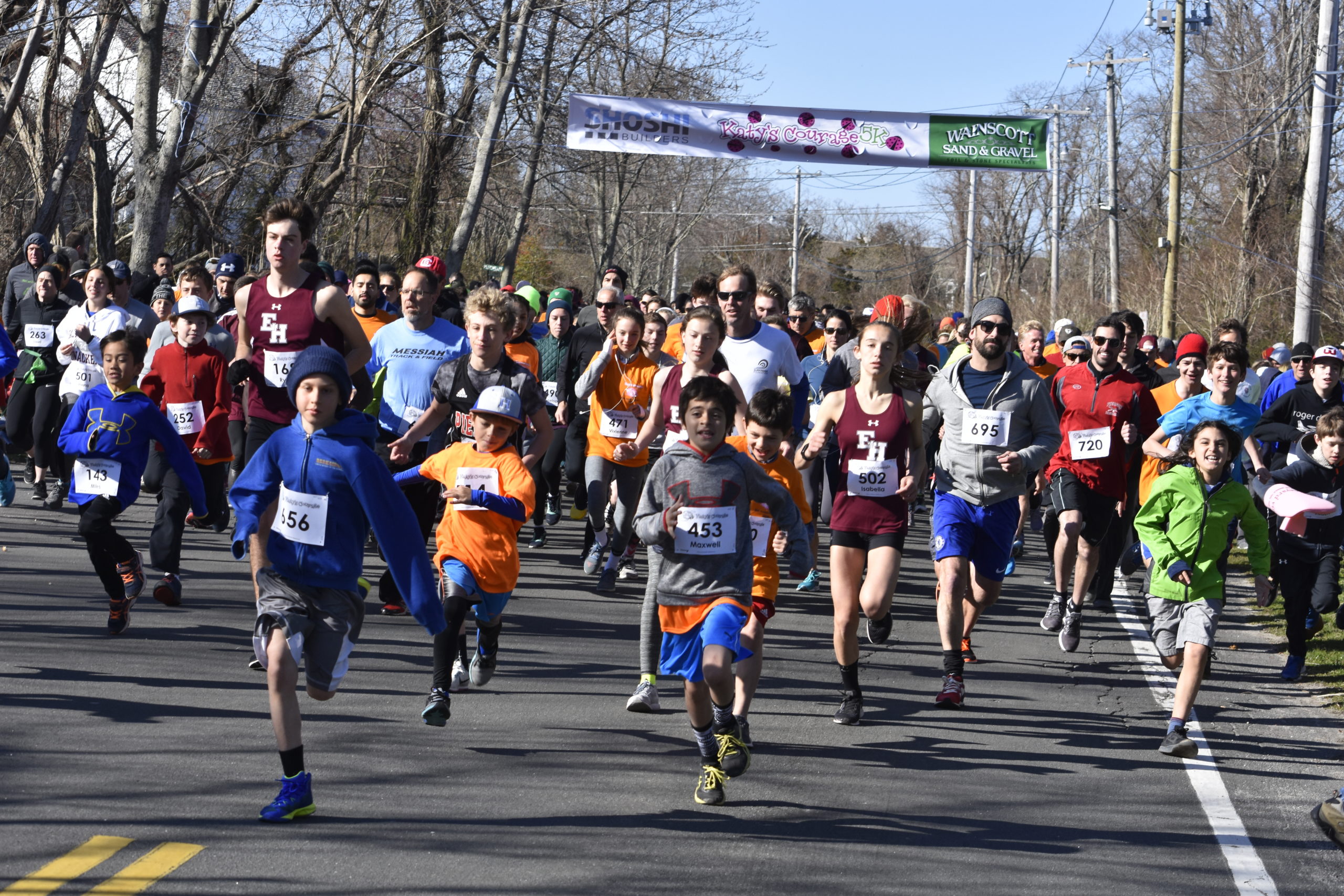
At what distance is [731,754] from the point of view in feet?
19.4

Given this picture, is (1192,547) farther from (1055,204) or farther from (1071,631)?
(1055,204)

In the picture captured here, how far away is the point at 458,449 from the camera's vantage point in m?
7.07

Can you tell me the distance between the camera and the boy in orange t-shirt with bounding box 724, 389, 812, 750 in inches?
261

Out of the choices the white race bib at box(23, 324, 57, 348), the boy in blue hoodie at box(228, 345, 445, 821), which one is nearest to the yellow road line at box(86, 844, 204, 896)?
the boy in blue hoodie at box(228, 345, 445, 821)

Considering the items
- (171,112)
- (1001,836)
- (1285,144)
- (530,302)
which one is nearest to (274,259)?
(1001,836)

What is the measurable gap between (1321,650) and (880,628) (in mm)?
4427

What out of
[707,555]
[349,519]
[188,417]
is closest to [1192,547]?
[707,555]

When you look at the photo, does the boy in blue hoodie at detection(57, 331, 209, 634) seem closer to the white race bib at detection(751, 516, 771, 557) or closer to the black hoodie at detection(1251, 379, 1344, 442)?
the white race bib at detection(751, 516, 771, 557)

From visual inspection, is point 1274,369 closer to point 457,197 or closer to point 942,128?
point 942,128

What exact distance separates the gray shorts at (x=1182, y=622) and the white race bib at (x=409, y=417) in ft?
13.9

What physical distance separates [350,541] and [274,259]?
113 inches

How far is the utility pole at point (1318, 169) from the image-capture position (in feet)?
57.7

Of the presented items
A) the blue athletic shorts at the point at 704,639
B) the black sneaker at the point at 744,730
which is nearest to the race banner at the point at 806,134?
the black sneaker at the point at 744,730

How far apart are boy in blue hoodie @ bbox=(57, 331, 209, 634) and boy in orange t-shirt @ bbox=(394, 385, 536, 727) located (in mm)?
2203
